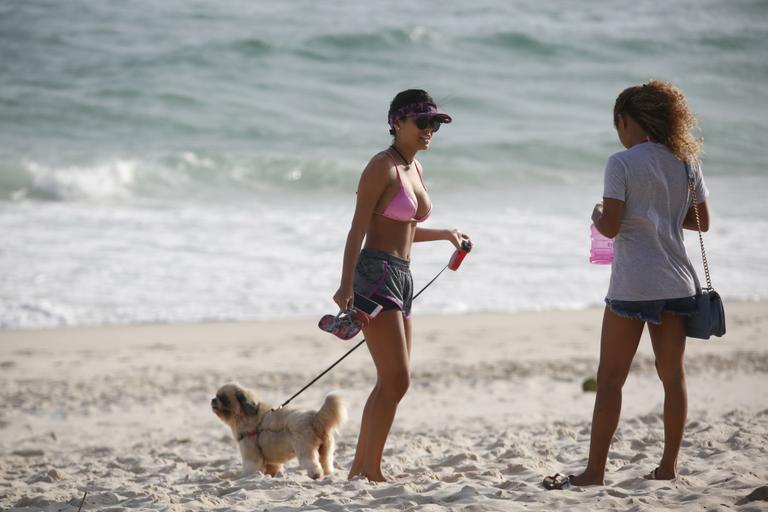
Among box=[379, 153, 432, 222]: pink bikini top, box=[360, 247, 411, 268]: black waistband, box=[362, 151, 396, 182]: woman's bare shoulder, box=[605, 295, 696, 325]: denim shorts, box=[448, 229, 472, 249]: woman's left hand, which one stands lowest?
box=[605, 295, 696, 325]: denim shorts

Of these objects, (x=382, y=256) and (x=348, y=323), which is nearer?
(x=348, y=323)

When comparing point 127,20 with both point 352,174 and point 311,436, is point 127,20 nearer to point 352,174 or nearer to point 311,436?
point 352,174

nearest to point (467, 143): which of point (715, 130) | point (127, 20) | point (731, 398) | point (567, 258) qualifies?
point (715, 130)

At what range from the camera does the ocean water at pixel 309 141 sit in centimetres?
1078

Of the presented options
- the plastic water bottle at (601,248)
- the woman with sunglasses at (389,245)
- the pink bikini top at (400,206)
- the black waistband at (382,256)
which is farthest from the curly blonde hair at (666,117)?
the black waistband at (382,256)

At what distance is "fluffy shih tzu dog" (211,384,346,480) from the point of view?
4.79 meters

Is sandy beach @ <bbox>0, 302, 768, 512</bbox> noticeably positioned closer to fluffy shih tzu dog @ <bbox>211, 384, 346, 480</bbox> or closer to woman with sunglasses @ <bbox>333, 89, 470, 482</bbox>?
fluffy shih tzu dog @ <bbox>211, 384, 346, 480</bbox>

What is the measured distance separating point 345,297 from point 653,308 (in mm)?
1297

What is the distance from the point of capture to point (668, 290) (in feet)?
12.2

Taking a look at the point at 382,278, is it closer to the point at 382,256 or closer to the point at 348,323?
the point at 382,256

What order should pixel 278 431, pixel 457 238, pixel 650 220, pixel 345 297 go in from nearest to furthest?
pixel 650 220, pixel 345 297, pixel 457 238, pixel 278 431

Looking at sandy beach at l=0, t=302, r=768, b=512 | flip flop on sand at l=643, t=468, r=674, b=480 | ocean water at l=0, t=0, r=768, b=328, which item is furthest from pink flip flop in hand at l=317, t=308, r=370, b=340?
ocean water at l=0, t=0, r=768, b=328

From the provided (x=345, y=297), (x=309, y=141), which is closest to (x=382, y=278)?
(x=345, y=297)

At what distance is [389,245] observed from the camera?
161 inches
